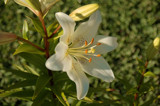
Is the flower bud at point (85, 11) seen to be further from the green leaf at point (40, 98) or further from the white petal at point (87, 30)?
the green leaf at point (40, 98)

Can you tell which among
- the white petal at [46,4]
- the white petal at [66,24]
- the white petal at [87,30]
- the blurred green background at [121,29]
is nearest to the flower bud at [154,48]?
the white petal at [87,30]

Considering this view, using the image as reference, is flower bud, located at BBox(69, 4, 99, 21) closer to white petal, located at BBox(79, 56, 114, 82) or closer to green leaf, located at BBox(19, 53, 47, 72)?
white petal, located at BBox(79, 56, 114, 82)

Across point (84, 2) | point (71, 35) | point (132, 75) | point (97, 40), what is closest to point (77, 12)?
point (71, 35)

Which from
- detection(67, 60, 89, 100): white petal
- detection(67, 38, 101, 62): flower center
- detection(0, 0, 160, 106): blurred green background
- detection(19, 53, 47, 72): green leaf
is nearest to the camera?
detection(67, 60, 89, 100): white petal

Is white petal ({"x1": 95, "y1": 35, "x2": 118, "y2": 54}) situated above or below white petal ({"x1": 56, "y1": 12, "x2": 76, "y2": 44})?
below

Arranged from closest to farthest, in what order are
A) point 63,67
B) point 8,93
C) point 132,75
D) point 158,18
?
point 63,67 < point 8,93 < point 132,75 < point 158,18

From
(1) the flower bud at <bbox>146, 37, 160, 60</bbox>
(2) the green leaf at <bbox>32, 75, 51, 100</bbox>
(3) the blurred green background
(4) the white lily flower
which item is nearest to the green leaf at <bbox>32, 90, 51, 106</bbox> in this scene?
(2) the green leaf at <bbox>32, 75, 51, 100</bbox>

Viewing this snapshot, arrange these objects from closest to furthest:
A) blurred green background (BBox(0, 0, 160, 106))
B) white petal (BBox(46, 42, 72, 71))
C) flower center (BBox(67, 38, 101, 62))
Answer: white petal (BBox(46, 42, 72, 71)) → flower center (BBox(67, 38, 101, 62)) → blurred green background (BBox(0, 0, 160, 106))

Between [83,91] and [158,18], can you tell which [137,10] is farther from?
[83,91]
